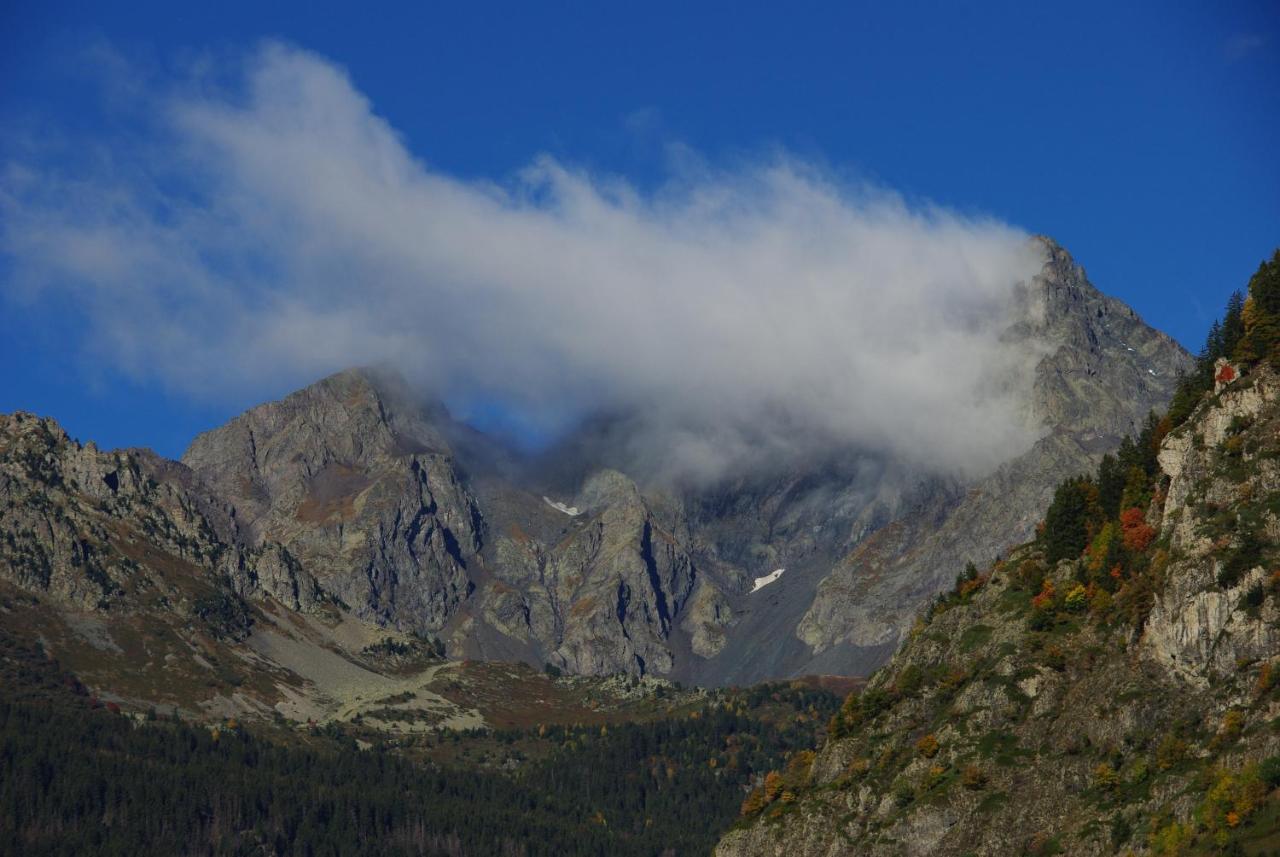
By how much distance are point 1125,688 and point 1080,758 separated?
9.72 meters

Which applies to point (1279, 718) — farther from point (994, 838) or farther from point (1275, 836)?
point (994, 838)

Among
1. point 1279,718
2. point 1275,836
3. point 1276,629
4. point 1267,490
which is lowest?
point 1275,836

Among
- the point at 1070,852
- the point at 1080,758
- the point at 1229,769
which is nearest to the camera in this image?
the point at 1229,769

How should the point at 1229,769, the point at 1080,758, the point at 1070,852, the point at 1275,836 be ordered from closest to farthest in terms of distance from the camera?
1. the point at 1275,836
2. the point at 1229,769
3. the point at 1070,852
4. the point at 1080,758

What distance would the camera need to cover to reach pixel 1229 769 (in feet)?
570

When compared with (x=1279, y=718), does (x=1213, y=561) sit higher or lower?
higher

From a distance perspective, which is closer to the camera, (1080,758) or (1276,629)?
(1276,629)

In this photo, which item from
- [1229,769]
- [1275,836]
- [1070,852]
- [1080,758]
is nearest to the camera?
[1275,836]

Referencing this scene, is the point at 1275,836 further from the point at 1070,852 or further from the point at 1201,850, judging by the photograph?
the point at 1070,852

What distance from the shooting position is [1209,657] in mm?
190875

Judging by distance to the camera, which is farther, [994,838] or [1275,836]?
[994,838]

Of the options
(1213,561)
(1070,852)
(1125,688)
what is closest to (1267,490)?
(1213,561)

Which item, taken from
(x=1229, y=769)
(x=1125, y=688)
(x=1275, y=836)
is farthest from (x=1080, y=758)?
(x=1275, y=836)

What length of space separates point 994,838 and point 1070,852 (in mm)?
14096
